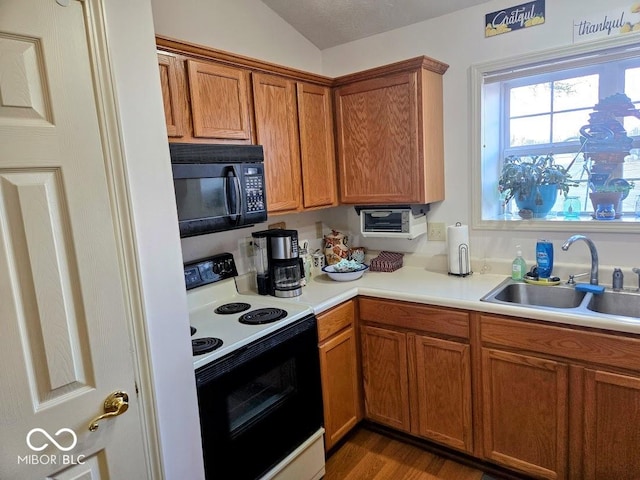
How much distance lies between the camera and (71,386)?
1.13 meters

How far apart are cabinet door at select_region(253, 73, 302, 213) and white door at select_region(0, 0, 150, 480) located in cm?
112

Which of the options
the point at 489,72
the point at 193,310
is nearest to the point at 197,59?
the point at 193,310

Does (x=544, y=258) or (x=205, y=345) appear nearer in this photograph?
(x=205, y=345)

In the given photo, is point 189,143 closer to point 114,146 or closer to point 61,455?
point 114,146

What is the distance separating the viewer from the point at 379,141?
98.7 inches

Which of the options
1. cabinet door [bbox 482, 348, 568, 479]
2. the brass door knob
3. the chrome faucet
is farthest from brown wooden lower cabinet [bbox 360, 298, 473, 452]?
the brass door knob

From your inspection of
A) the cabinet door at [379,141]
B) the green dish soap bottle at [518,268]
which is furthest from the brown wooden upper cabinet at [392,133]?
the green dish soap bottle at [518,268]

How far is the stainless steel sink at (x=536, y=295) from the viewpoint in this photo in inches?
82.8

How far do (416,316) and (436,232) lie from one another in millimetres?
704

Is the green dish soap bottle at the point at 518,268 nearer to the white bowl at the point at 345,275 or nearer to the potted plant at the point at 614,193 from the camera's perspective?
the potted plant at the point at 614,193

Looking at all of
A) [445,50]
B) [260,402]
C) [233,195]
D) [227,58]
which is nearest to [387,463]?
[260,402]

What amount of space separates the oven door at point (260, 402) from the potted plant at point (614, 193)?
1.62 metres

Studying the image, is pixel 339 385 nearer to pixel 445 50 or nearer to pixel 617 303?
pixel 617 303

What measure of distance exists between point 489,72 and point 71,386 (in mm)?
2418
